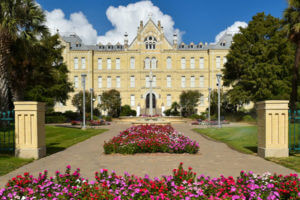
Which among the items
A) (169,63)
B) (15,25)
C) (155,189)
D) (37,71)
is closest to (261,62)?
(169,63)

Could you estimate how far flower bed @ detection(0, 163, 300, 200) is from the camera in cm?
428

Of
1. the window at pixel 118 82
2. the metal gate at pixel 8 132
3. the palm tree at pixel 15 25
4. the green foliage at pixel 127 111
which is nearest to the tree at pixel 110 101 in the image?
the green foliage at pixel 127 111

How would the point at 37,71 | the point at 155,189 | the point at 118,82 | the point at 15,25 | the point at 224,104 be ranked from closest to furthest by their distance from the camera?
the point at 155,189, the point at 15,25, the point at 37,71, the point at 224,104, the point at 118,82

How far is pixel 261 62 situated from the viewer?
3341 cm

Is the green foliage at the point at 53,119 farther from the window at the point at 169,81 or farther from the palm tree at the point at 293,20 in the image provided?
the palm tree at the point at 293,20

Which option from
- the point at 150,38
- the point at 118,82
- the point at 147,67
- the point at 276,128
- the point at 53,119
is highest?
the point at 150,38

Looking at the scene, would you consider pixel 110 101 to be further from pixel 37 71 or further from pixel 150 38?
pixel 37 71

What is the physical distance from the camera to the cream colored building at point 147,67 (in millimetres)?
52875

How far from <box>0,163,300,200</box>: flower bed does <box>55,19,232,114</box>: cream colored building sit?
4742 cm

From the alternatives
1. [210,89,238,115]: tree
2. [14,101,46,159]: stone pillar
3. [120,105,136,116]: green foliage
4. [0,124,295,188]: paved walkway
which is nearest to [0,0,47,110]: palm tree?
[14,101,46,159]: stone pillar

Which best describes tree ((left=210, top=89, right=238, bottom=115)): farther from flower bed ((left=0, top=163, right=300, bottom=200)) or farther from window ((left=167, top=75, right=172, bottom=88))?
flower bed ((left=0, top=163, right=300, bottom=200))

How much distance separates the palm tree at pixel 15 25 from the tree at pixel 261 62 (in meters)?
25.9

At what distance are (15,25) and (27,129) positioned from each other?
9401mm

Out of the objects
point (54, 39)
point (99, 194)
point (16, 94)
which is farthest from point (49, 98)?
point (99, 194)
